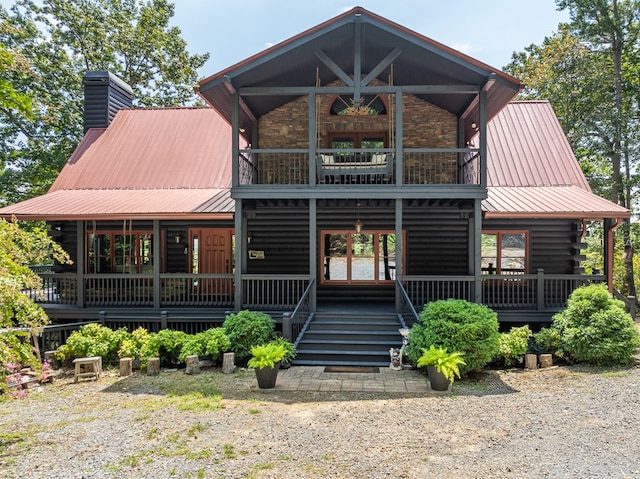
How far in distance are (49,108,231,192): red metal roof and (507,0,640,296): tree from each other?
18030mm

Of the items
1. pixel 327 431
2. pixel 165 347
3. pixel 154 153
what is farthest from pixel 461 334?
A: pixel 154 153

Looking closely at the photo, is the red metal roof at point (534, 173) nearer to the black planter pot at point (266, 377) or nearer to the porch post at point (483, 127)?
the porch post at point (483, 127)

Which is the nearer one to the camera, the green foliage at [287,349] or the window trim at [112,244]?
the green foliage at [287,349]

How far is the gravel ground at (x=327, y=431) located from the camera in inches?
207

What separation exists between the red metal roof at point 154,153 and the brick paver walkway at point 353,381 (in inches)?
305

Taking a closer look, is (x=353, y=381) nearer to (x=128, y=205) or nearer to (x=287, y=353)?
(x=287, y=353)

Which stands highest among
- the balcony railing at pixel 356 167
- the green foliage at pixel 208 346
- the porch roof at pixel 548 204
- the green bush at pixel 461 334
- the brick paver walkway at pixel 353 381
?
the balcony railing at pixel 356 167

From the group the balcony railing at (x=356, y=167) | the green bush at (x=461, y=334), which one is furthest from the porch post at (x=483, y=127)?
the green bush at (x=461, y=334)

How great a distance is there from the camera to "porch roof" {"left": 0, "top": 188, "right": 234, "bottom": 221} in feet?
39.4

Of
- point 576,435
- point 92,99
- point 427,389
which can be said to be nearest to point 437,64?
point 427,389

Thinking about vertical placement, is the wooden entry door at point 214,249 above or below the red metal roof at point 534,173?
below

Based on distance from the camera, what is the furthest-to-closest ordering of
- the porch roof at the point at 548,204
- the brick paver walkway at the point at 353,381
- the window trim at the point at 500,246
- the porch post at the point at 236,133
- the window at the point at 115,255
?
the window at the point at 115,255, the window trim at the point at 500,246, the porch roof at the point at 548,204, the porch post at the point at 236,133, the brick paver walkway at the point at 353,381

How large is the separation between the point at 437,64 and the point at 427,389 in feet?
26.4

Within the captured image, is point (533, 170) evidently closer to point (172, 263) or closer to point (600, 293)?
point (600, 293)
